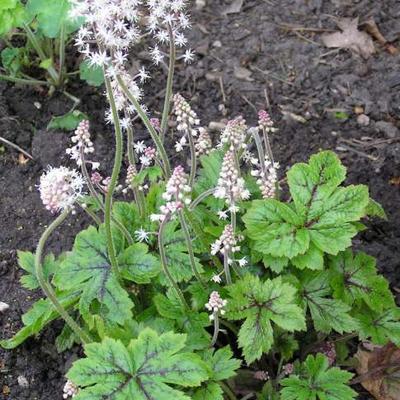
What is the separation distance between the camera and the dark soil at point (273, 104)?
11.7 feet

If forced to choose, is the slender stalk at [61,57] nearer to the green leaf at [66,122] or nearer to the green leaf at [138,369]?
the green leaf at [66,122]

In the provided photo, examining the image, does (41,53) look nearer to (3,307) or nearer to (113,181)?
(3,307)

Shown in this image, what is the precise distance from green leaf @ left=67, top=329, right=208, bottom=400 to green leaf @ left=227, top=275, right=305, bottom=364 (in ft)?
0.71

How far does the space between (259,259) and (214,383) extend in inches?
19.8

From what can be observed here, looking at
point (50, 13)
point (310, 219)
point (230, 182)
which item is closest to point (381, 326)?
point (310, 219)

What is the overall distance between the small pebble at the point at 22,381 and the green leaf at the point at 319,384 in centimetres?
117

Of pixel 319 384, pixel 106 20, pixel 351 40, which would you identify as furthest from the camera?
pixel 351 40

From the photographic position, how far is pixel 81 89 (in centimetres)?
416

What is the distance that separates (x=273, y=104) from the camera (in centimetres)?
412

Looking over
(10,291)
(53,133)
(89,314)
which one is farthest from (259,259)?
(53,133)

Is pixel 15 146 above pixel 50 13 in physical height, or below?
below

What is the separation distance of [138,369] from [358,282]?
0.95 meters

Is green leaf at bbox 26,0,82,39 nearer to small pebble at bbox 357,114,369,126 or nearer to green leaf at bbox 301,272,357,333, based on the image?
green leaf at bbox 301,272,357,333

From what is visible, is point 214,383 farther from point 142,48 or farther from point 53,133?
point 142,48
